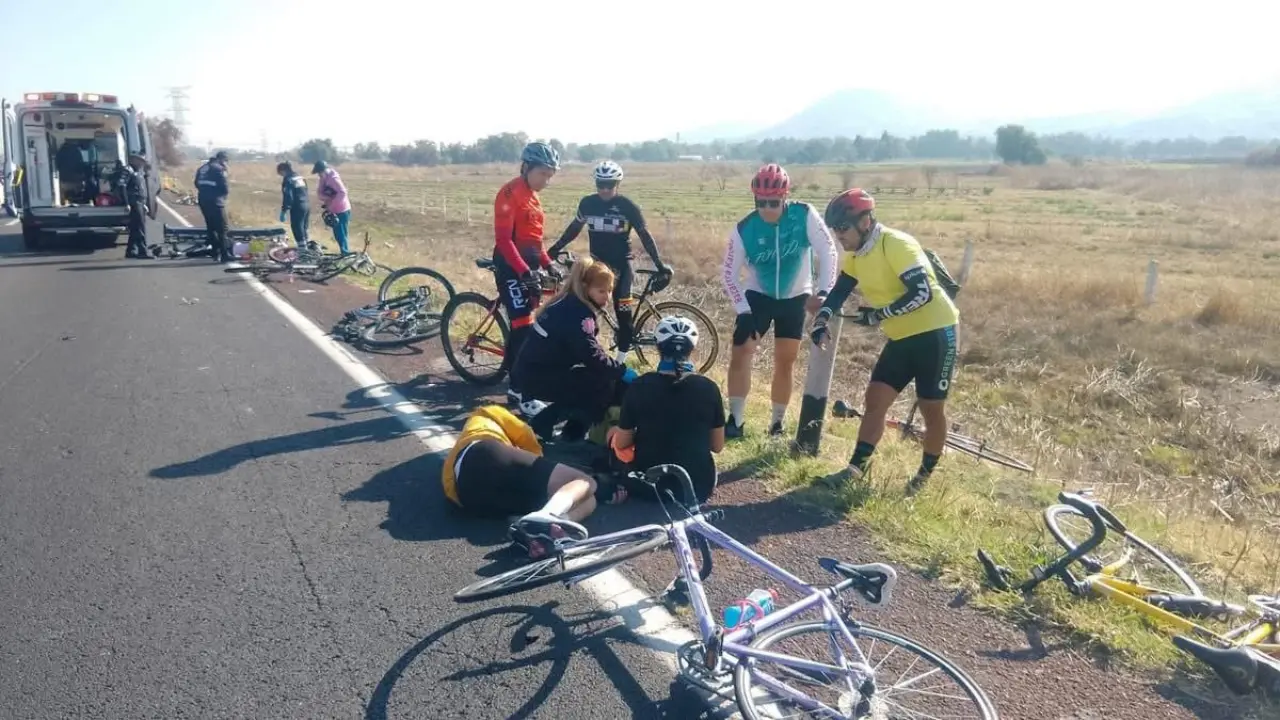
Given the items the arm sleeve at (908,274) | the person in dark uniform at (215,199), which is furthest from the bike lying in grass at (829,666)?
the person in dark uniform at (215,199)

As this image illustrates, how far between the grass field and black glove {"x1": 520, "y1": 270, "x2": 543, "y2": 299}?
2.03m

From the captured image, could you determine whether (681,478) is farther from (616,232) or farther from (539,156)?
(616,232)

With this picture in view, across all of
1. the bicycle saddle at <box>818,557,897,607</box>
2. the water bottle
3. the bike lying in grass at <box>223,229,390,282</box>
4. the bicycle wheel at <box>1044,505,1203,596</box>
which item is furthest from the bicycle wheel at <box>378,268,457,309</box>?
the bicycle saddle at <box>818,557,897,607</box>

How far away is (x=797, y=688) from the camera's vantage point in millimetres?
3141

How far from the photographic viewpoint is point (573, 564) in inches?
152

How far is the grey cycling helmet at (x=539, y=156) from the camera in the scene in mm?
7094

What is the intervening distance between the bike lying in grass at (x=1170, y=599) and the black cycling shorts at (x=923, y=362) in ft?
3.82

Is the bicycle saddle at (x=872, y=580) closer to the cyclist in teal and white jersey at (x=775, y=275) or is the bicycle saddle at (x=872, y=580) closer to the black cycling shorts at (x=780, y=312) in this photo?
the cyclist in teal and white jersey at (x=775, y=275)

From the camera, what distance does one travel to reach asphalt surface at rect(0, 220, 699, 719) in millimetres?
3307

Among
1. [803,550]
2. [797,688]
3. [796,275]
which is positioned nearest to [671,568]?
[803,550]

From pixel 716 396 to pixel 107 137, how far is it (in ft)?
66.7

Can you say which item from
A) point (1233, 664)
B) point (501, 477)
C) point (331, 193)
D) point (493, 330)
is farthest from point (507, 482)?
point (331, 193)

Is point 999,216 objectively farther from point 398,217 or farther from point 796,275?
point 796,275

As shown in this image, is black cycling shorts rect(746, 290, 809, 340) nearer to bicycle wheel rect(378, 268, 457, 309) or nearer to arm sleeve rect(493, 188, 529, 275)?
arm sleeve rect(493, 188, 529, 275)
